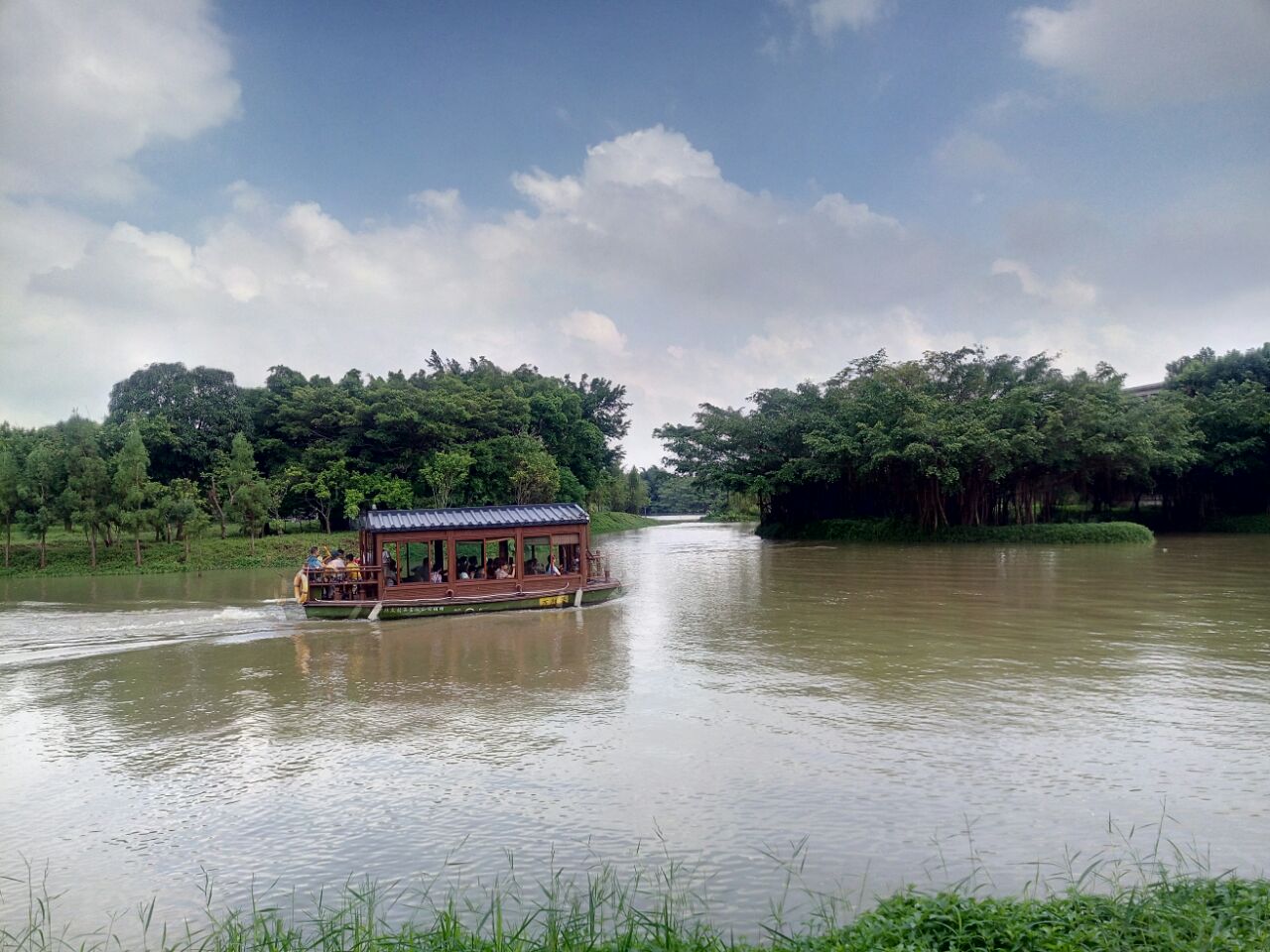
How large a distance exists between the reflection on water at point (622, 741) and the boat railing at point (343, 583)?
1407 mm

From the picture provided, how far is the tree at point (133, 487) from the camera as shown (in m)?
30.6

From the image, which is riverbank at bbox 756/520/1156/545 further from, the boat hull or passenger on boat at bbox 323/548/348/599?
passenger on boat at bbox 323/548/348/599

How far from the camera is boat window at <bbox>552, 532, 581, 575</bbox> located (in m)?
19.8

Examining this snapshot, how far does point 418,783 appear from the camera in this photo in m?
7.52

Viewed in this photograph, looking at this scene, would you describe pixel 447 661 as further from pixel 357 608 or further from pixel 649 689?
pixel 357 608

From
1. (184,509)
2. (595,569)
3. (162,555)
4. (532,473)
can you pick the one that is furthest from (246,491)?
(595,569)

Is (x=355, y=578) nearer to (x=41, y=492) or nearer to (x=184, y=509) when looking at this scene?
(x=184, y=509)

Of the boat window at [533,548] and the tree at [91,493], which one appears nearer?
the boat window at [533,548]

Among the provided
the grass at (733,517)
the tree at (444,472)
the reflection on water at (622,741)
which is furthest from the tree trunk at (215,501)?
the grass at (733,517)

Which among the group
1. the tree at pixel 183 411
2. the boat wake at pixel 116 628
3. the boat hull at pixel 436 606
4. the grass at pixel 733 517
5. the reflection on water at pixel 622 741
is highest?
the tree at pixel 183 411

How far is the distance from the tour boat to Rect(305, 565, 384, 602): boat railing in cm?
2

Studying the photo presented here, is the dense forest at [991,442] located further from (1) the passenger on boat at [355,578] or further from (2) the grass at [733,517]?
(2) the grass at [733,517]

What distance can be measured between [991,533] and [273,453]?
33.9 metres

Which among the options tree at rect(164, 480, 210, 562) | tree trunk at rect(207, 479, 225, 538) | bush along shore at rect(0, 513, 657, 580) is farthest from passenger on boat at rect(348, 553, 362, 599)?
tree trunk at rect(207, 479, 225, 538)
